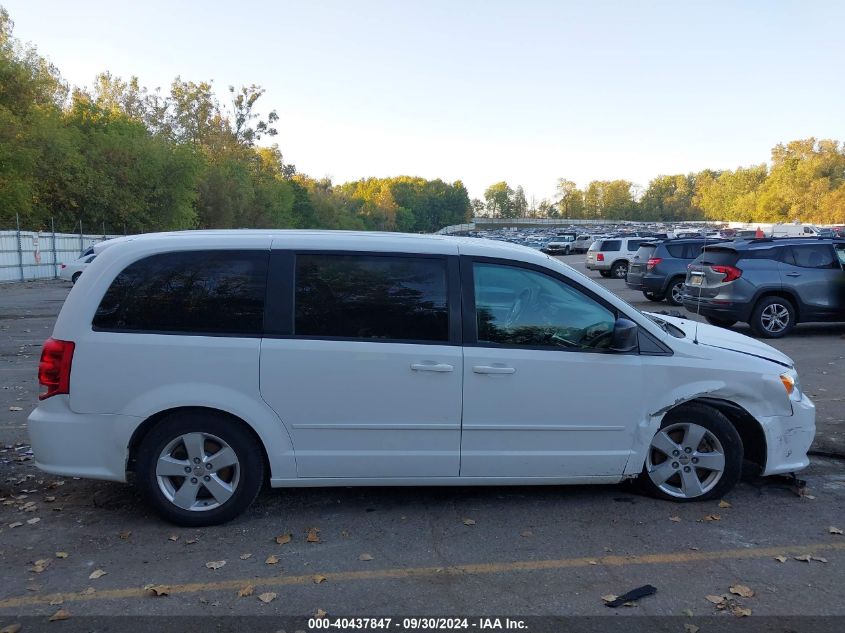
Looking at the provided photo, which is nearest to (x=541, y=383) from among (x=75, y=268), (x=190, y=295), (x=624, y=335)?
(x=624, y=335)

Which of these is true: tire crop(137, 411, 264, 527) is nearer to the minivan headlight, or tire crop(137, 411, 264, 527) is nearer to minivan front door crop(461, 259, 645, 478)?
minivan front door crop(461, 259, 645, 478)

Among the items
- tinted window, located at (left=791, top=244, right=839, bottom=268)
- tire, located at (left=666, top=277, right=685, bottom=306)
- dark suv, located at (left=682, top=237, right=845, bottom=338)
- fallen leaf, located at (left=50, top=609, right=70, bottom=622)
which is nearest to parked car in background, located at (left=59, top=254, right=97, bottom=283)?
tire, located at (left=666, top=277, right=685, bottom=306)

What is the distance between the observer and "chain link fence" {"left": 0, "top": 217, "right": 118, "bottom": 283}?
97.9ft

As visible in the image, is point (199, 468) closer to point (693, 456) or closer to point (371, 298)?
point (371, 298)

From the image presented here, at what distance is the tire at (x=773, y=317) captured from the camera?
Answer: 12.8m

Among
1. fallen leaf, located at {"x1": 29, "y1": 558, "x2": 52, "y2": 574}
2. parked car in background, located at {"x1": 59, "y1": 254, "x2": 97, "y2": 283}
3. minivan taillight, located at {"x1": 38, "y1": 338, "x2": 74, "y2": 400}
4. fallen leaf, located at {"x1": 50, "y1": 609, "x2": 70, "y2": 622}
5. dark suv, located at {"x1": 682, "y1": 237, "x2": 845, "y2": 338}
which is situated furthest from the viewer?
parked car in background, located at {"x1": 59, "y1": 254, "x2": 97, "y2": 283}

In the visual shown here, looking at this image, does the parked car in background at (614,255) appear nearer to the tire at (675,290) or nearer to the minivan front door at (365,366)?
the tire at (675,290)

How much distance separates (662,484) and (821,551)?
3.33 feet

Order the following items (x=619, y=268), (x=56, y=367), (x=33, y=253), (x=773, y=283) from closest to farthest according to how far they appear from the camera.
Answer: (x=56, y=367)
(x=773, y=283)
(x=619, y=268)
(x=33, y=253)

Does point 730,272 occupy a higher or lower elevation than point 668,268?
higher

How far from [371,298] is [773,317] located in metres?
10.7

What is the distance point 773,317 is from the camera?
42.2 feet

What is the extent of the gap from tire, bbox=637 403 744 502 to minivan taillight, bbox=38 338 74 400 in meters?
3.81

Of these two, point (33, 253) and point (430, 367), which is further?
point (33, 253)
